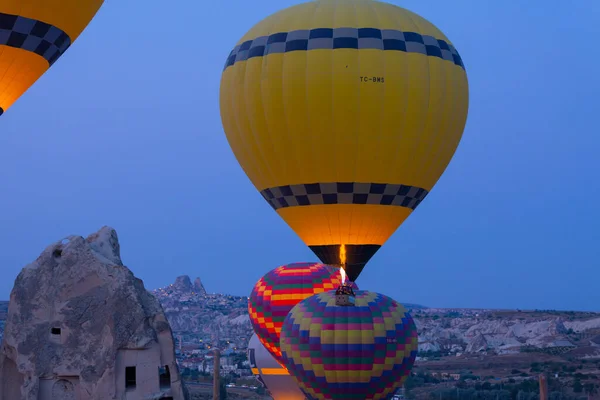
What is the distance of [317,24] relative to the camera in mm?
23172

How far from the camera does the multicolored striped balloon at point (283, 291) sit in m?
26.4

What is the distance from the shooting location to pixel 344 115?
22.7 metres

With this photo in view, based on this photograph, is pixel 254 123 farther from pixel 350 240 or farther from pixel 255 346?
pixel 255 346

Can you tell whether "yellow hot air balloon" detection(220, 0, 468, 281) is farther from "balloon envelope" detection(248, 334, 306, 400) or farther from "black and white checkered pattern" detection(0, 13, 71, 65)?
"balloon envelope" detection(248, 334, 306, 400)

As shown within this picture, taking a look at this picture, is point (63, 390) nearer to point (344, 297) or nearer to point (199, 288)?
point (344, 297)

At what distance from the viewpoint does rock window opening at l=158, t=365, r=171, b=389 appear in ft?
65.0

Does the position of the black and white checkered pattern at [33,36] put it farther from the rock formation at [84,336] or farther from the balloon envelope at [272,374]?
the balloon envelope at [272,374]

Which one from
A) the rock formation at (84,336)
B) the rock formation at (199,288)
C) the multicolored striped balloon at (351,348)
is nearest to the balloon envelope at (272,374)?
the multicolored striped balloon at (351,348)

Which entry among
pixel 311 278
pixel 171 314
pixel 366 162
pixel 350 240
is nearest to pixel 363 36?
pixel 366 162

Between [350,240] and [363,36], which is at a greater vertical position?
[363,36]

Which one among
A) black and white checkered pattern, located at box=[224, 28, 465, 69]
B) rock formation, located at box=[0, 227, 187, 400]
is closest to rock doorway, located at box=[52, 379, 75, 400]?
rock formation, located at box=[0, 227, 187, 400]

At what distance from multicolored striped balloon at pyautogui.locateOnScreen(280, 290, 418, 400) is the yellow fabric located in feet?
8.38

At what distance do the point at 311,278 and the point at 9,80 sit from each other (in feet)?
33.0

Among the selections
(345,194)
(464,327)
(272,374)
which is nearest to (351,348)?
(345,194)
